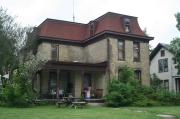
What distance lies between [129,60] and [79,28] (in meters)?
6.80

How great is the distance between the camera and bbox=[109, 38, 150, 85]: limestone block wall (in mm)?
32409

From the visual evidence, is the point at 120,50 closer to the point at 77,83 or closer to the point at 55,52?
the point at 77,83

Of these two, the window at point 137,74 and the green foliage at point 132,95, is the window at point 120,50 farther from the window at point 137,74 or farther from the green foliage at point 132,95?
the window at point 137,74

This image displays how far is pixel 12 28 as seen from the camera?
3281cm

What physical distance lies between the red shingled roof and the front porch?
367cm

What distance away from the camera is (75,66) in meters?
30.3

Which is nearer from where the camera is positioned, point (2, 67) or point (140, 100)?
point (140, 100)

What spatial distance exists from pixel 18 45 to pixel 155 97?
1364 centimetres

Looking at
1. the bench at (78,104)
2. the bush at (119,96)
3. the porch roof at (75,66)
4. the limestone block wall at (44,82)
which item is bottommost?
the bench at (78,104)

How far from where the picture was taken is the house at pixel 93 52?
3244cm

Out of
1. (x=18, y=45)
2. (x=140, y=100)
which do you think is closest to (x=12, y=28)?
(x=18, y=45)

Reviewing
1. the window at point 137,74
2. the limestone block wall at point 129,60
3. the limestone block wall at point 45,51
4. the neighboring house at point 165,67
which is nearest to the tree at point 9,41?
the limestone block wall at point 45,51

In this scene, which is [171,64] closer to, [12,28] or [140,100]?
[140,100]

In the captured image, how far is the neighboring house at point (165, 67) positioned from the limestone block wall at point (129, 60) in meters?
9.00
